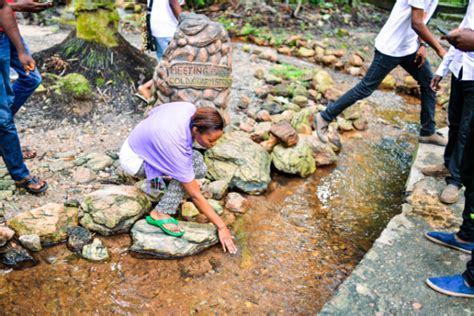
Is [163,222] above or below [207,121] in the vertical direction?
below

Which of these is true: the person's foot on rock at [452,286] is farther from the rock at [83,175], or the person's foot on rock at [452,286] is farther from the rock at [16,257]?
the rock at [83,175]

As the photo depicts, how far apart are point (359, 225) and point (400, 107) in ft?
9.83

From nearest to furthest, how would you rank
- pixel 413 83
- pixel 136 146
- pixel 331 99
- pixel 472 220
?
pixel 472 220
pixel 136 146
pixel 331 99
pixel 413 83

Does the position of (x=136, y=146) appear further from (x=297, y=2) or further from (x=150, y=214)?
(x=297, y=2)

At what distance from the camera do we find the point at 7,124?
122 inches

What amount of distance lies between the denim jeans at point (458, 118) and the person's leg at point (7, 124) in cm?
334

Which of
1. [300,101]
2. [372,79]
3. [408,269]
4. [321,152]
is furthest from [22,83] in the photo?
[408,269]

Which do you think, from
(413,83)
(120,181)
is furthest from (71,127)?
(413,83)

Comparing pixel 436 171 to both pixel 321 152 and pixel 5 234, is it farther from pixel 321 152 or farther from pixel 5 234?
pixel 5 234

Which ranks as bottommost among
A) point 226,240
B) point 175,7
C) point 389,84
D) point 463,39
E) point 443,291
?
point 389,84

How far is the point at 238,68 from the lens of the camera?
254 inches

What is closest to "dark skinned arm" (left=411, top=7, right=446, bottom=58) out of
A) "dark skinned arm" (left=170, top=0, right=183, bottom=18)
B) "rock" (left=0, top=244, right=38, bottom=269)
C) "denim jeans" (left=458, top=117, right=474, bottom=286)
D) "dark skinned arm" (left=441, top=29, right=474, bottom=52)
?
"dark skinned arm" (left=441, top=29, right=474, bottom=52)

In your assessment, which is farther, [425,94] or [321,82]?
[321,82]

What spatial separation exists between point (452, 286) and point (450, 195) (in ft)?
3.58
